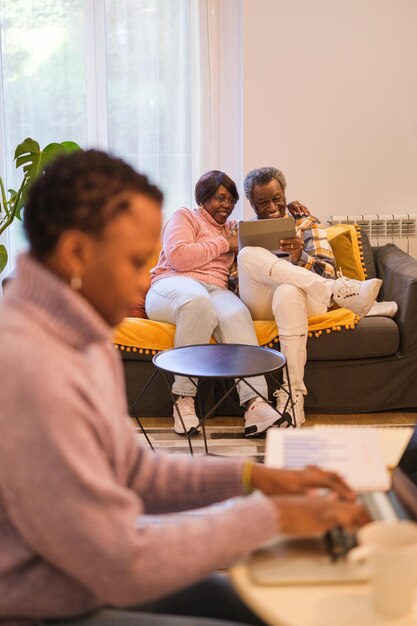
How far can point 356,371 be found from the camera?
3.76 metres

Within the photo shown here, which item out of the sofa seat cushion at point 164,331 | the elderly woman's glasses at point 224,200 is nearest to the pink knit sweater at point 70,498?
the sofa seat cushion at point 164,331

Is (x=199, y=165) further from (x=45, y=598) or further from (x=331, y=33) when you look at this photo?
(x=45, y=598)

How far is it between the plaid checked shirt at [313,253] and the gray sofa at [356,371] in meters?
0.31

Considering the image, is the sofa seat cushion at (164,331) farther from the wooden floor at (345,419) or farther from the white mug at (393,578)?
the white mug at (393,578)

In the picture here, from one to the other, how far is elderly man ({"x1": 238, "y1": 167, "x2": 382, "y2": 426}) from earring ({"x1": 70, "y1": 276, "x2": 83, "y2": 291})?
2568mm

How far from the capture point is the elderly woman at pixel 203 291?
11.7 ft

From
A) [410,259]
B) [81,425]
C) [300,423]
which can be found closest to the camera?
[81,425]

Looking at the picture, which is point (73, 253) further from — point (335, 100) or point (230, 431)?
point (335, 100)

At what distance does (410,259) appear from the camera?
13.2 feet

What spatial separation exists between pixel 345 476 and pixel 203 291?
2577 millimetres

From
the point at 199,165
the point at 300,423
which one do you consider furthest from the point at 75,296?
the point at 199,165

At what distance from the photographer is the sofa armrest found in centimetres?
372

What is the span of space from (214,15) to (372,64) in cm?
86

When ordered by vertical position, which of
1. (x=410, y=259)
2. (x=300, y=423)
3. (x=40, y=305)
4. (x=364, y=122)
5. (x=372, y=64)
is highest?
(x=372, y=64)
